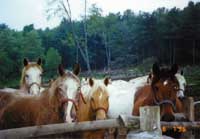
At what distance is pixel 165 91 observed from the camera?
93.9 inches

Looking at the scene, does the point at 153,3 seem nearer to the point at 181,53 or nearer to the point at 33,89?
the point at 181,53

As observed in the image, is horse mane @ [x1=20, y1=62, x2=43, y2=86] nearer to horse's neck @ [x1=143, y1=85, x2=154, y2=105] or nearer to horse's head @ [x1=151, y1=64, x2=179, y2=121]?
horse's neck @ [x1=143, y1=85, x2=154, y2=105]

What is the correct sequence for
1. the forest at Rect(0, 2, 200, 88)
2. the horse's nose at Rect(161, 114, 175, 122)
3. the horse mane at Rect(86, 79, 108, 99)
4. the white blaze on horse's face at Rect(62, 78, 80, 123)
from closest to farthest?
the white blaze on horse's face at Rect(62, 78, 80, 123)
the horse's nose at Rect(161, 114, 175, 122)
the horse mane at Rect(86, 79, 108, 99)
the forest at Rect(0, 2, 200, 88)

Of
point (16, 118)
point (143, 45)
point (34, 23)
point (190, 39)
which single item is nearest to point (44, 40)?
point (34, 23)

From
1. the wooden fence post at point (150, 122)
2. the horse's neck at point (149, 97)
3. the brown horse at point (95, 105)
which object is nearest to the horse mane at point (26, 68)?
the brown horse at point (95, 105)

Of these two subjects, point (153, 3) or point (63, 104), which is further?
point (153, 3)

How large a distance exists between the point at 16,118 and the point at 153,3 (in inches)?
71.6

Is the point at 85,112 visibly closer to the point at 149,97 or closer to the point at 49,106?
the point at 149,97

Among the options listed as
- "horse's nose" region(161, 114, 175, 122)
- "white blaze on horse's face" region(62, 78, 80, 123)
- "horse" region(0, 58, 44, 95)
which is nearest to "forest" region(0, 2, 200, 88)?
"horse" region(0, 58, 44, 95)

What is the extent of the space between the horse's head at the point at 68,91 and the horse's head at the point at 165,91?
1.95 ft

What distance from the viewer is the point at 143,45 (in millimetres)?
3252

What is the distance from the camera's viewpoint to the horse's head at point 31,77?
2955 millimetres

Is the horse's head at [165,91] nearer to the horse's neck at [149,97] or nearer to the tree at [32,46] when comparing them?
the horse's neck at [149,97]

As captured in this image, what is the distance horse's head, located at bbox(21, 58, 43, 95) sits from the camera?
9.70 ft
